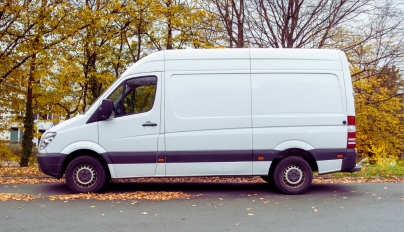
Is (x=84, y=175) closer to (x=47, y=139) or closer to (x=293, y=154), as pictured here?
(x=47, y=139)

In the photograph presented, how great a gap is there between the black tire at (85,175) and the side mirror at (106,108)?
0.84 metres

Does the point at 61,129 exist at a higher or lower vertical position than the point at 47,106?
lower

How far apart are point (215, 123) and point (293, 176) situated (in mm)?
1835

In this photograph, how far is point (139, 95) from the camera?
257 inches

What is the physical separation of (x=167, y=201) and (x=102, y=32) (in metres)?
10.5

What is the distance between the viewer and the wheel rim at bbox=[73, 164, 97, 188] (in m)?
6.43

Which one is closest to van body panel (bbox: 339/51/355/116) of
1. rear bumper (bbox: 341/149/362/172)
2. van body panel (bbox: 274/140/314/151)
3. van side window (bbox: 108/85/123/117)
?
rear bumper (bbox: 341/149/362/172)

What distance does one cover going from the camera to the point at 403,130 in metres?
22.8

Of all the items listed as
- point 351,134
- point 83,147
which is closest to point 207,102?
point 83,147

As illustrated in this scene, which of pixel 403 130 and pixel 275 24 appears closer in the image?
pixel 275 24

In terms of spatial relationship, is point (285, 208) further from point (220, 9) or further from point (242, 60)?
point (220, 9)

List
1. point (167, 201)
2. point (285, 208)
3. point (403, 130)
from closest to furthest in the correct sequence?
point (285, 208), point (167, 201), point (403, 130)

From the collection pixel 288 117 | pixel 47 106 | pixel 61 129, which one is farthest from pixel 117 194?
pixel 47 106

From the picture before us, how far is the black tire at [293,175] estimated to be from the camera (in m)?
6.52
